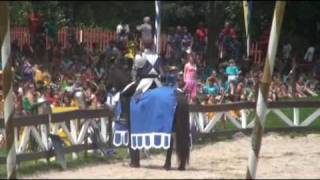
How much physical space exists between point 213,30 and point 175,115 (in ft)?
4.75

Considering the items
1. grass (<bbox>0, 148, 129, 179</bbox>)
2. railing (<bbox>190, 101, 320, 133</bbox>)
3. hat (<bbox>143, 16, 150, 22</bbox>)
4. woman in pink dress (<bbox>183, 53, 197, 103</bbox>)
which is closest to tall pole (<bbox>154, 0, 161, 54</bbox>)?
hat (<bbox>143, 16, 150, 22</bbox>)

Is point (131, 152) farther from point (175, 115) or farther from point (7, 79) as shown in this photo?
point (7, 79)

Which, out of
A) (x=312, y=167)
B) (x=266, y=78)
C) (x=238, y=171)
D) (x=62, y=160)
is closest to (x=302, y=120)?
(x=312, y=167)

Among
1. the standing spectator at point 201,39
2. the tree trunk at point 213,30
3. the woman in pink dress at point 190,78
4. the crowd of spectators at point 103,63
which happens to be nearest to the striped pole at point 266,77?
the tree trunk at point 213,30

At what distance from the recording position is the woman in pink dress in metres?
12.4

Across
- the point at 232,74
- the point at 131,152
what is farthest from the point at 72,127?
the point at 232,74

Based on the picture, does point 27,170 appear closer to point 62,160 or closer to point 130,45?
point 62,160

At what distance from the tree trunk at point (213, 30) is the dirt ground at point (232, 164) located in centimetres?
164

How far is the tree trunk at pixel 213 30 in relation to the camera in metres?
9.98

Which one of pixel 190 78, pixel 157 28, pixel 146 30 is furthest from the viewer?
pixel 190 78

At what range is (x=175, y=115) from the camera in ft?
38.4

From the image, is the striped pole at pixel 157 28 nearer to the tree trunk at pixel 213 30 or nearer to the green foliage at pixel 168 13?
the green foliage at pixel 168 13

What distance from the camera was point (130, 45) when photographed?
1156 centimetres

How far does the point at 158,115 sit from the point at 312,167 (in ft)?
10.4
